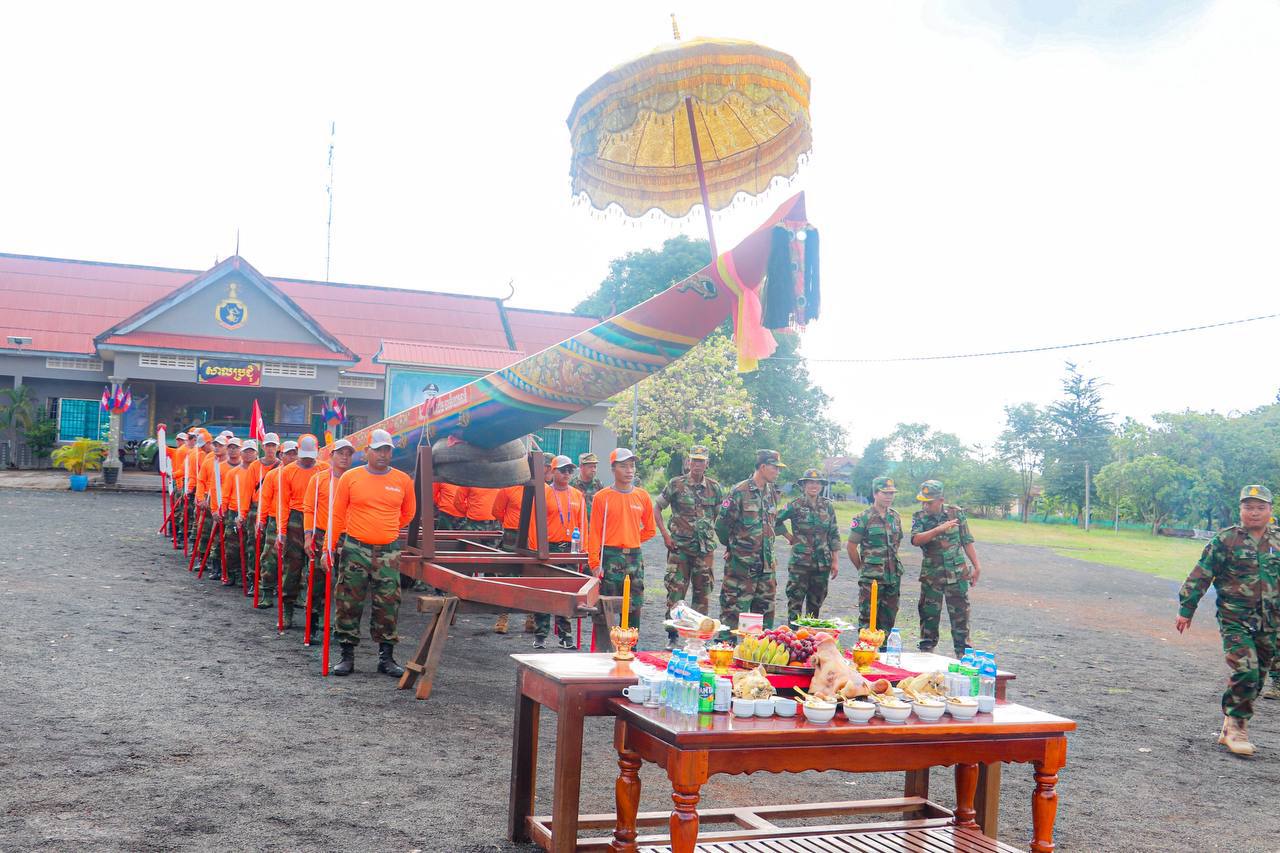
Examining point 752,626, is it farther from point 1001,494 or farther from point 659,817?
point 1001,494

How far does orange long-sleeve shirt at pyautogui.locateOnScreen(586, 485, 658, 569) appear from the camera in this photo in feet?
31.0

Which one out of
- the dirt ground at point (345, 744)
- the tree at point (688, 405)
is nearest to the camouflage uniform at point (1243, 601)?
the dirt ground at point (345, 744)

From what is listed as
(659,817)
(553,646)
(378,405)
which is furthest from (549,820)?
(378,405)

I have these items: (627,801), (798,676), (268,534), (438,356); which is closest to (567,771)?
(627,801)

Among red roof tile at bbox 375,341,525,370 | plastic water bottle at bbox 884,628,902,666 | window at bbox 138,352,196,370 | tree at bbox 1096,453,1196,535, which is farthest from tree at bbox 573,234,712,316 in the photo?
plastic water bottle at bbox 884,628,902,666

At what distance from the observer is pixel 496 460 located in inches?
345

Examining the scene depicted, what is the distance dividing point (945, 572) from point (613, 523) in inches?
122

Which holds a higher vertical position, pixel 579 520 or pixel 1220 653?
pixel 579 520

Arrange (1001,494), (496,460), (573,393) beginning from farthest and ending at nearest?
(1001,494)
(496,460)
(573,393)

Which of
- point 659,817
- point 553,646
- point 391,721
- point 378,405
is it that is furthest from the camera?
point 378,405

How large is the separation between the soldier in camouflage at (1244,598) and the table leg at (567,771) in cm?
Answer: 478

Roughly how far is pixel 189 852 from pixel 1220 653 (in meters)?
10.8

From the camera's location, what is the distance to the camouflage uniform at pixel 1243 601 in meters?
6.79

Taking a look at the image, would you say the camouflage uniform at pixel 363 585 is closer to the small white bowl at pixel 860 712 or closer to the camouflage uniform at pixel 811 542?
the camouflage uniform at pixel 811 542
